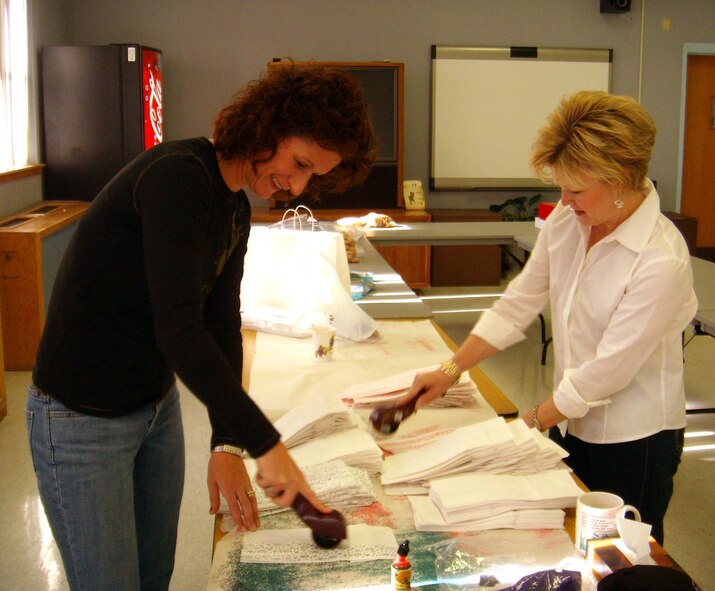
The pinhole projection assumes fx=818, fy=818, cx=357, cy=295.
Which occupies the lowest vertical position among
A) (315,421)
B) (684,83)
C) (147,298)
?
(315,421)

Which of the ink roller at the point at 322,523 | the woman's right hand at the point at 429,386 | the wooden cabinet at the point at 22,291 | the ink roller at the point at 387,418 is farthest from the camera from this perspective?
the wooden cabinet at the point at 22,291

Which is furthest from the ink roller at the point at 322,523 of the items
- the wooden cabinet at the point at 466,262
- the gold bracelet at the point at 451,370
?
the wooden cabinet at the point at 466,262

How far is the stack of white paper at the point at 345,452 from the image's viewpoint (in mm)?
1639

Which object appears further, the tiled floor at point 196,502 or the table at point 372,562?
the tiled floor at point 196,502

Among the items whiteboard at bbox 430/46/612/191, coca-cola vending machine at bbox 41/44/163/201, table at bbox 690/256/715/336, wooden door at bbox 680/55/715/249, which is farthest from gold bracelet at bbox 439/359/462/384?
wooden door at bbox 680/55/715/249

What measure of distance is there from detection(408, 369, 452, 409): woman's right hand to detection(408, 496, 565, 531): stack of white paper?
0.47 m

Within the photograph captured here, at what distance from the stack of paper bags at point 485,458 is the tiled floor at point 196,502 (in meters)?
1.23

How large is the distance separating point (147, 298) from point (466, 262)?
5877 mm

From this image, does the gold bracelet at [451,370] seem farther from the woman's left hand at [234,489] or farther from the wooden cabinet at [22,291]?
the wooden cabinet at [22,291]

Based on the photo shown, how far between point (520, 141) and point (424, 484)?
623 cm

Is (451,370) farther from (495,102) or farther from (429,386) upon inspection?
(495,102)

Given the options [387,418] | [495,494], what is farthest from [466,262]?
[495,494]

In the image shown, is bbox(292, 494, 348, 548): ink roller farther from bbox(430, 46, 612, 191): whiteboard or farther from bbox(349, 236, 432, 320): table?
bbox(430, 46, 612, 191): whiteboard

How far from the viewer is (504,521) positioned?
1444 millimetres
